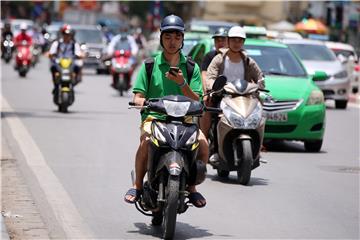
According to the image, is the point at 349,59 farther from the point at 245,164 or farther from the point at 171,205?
the point at 171,205

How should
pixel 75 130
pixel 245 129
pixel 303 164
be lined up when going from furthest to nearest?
pixel 75 130 < pixel 303 164 < pixel 245 129

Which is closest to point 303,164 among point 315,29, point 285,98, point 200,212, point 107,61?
point 285,98

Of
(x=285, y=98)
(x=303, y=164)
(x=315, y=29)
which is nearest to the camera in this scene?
(x=303, y=164)

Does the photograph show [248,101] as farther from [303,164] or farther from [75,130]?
[75,130]

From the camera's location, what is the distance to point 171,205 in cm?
920

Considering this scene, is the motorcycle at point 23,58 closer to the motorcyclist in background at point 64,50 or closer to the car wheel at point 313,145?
the motorcyclist in background at point 64,50

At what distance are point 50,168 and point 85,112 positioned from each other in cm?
1001

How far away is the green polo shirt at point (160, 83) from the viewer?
9.94 meters

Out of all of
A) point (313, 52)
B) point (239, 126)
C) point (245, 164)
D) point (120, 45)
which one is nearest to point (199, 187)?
point (245, 164)

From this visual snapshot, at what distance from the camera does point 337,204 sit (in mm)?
12039

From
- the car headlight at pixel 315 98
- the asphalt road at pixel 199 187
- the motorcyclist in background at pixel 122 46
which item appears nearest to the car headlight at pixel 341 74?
the motorcyclist in background at pixel 122 46

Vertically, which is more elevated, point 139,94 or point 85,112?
point 139,94

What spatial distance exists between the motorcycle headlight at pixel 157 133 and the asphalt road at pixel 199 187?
2.63ft

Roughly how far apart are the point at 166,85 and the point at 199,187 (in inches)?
126
